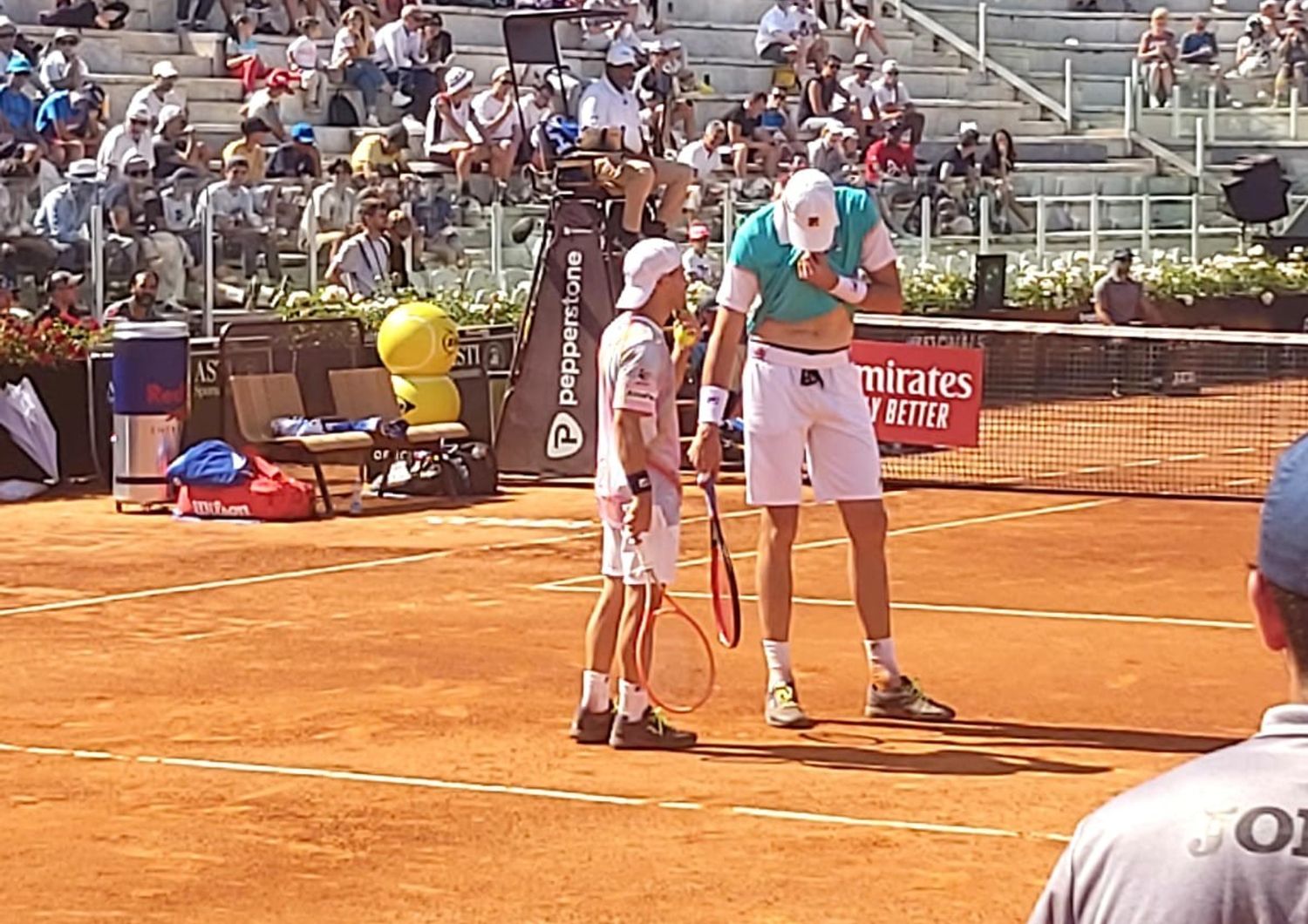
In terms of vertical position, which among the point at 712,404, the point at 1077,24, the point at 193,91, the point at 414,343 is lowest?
the point at 414,343

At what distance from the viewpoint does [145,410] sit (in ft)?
58.1

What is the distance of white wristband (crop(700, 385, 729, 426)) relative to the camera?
31.4ft

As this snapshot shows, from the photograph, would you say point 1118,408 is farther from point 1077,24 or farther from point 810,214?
point 1077,24

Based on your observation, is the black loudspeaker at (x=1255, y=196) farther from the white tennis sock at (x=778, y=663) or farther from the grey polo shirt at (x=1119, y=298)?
the white tennis sock at (x=778, y=663)

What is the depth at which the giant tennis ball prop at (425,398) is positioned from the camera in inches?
760

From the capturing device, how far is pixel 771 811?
323 inches

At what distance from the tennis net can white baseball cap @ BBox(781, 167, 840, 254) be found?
7996 mm

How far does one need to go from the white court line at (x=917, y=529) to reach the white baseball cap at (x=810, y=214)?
156 inches

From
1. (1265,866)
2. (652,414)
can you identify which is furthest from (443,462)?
(1265,866)

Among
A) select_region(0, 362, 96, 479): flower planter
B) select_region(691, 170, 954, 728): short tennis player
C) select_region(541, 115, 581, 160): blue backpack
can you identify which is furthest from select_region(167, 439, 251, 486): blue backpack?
select_region(691, 170, 954, 728): short tennis player

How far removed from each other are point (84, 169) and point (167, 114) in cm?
199

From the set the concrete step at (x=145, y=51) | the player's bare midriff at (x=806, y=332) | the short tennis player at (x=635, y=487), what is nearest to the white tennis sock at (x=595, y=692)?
the short tennis player at (x=635, y=487)

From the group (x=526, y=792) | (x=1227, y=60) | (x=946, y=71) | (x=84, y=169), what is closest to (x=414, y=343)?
(x=84, y=169)

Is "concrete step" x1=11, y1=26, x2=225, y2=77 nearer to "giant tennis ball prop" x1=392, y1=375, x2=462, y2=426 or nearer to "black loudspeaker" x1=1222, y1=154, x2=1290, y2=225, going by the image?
"giant tennis ball prop" x1=392, y1=375, x2=462, y2=426
